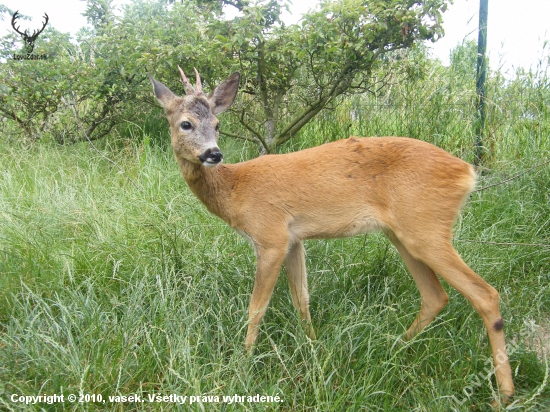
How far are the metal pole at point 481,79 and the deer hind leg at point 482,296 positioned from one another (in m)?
2.31

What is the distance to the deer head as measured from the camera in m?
2.85

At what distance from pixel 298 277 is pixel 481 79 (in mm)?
2831

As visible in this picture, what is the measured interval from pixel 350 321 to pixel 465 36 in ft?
9.91

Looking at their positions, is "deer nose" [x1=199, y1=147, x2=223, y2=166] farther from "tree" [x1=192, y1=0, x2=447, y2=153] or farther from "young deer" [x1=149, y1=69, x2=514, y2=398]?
"tree" [x1=192, y1=0, x2=447, y2=153]

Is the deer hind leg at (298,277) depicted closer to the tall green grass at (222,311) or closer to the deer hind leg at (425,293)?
the tall green grass at (222,311)

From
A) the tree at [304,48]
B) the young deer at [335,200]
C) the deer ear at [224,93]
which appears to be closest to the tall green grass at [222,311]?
the young deer at [335,200]

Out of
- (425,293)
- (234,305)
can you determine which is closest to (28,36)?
(234,305)

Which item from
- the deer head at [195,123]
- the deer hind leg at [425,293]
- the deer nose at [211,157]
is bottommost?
the deer hind leg at [425,293]

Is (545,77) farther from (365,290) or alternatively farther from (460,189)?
(365,290)

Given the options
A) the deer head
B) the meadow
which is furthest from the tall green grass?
the deer head

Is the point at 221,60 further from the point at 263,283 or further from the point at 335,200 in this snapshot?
the point at 263,283

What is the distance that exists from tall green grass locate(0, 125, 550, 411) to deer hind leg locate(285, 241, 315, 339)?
0.09m

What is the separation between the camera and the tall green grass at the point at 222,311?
89.0 inches

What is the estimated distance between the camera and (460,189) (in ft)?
8.64
